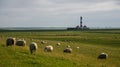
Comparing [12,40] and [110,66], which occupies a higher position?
[12,40]

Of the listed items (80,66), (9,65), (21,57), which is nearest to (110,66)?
(80,66)

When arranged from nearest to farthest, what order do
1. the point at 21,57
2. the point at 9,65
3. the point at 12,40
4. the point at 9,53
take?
the point at 9,65
the point at 21,57
the point at 9,53
the point at 12,40

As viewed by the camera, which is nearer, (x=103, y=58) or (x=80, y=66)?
(x=80, y=66)

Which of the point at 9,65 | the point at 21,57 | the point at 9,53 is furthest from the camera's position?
the point at 9,53

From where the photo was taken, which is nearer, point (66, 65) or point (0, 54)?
point (66, 65)

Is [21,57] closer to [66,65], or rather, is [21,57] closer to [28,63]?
[28,63]

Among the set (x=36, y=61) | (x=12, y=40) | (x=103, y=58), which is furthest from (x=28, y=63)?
(x=103, y=58)

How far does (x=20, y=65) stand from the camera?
25.6 metres

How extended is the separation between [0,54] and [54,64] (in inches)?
268

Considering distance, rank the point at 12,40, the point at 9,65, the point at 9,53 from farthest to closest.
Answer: the point at 12,40, the point at 9,53, the point at 9,65

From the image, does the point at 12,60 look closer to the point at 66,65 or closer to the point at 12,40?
the point at 66,65

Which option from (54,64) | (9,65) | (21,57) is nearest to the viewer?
(9,65)

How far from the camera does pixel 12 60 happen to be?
91.4ft

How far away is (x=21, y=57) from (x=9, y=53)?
2.48 metres
